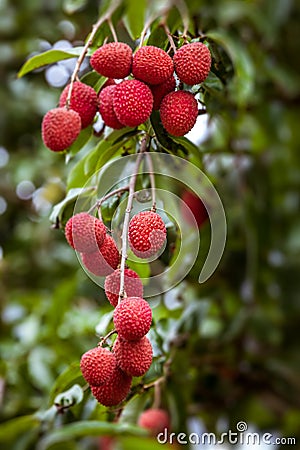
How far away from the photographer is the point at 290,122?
5.66ft

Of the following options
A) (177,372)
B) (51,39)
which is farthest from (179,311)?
(51,39)

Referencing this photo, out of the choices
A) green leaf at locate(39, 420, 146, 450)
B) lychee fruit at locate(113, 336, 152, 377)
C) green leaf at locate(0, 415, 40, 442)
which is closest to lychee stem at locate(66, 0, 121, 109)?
lychee fruit at locate(113, 336, 152, 377)

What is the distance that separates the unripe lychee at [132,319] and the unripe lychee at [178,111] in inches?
6.2

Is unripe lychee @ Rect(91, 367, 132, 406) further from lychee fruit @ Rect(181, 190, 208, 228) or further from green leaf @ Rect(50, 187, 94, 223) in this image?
lychee fruit @ Rect(181, 190, 208, 228)

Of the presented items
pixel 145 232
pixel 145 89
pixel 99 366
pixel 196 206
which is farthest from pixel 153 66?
pixel 196 206

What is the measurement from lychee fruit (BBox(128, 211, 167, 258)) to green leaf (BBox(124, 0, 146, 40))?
0.87ft

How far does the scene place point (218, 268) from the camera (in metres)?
1.40

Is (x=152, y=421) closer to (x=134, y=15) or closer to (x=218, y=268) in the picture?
(x=134, y=15)

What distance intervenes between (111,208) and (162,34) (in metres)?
0.17

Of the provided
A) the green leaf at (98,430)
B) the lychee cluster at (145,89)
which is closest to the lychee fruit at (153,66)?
the lychee cluster at (145,89)

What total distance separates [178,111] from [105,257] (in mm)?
136

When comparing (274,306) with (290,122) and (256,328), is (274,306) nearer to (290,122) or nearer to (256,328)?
(256,328)

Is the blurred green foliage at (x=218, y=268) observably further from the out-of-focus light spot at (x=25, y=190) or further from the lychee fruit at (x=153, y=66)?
the lychee fruit at (x=153, y=66)

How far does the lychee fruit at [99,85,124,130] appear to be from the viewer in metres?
0.62
